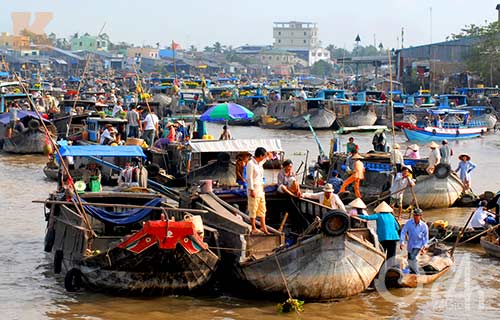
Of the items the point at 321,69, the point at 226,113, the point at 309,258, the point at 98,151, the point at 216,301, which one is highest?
the point at 321,69

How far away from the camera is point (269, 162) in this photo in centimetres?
2211

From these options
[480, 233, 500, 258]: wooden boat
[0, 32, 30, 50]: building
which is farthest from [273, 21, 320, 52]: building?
[480, 233, 500, 258]: wooden boat

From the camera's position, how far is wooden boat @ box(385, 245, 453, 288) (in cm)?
1262

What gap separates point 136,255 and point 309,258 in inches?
85.3

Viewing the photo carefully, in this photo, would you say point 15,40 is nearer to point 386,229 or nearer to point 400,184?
point 400,184

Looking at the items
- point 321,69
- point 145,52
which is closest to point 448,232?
point 321,69

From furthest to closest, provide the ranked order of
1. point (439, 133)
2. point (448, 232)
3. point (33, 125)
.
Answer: point (439, 133)
point (33, 125)
point (448, 232)

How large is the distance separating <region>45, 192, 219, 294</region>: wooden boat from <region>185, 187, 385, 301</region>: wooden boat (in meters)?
0.48

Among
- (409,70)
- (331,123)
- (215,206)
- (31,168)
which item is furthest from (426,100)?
(215,206)

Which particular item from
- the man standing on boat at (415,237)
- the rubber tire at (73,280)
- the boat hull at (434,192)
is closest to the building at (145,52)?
the boat hull at (434,192)

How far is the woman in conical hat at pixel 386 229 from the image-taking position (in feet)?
41.3

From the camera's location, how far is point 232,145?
66.3 feet

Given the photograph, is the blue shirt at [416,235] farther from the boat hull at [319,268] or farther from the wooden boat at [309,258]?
the boat hull at [319,268]

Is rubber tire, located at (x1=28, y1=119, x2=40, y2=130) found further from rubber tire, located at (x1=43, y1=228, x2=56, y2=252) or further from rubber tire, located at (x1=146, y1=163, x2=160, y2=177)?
rubber tire, located at (x1=43, y1=228, x2=56, y2=252)
